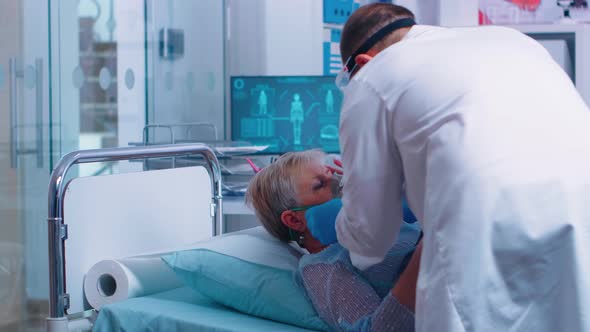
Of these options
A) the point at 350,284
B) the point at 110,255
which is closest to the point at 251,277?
the point at 350,284

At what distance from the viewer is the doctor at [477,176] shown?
1.39 meters

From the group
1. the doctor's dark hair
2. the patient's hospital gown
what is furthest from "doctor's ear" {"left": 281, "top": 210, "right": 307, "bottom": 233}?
the doctor's dark hair

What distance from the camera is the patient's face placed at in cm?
203

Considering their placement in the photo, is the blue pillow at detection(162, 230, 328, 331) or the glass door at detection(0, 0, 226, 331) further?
the glass door at detection(0, 0, 226, 331)

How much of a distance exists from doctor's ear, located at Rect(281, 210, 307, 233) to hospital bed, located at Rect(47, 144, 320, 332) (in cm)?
25

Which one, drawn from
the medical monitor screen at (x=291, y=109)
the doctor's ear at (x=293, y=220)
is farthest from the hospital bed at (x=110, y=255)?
the medical monitor screen at (x=291, y=109)

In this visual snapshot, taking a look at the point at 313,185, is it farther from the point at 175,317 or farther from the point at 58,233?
the point at 58,233

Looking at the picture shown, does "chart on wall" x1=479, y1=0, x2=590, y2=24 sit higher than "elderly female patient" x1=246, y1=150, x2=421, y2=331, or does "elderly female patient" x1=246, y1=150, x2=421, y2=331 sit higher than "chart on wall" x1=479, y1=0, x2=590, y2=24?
"chart on wall" x1=479, y1=0, x2=590, y2=24

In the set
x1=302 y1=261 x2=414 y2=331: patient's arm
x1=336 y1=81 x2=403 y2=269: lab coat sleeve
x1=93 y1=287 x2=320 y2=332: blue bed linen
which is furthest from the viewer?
x1=93 y1=287 x2=320 y2=332: blue bed linen

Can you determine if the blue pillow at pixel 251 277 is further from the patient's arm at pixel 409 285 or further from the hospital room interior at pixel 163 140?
the patient's arm at pixel 409 285

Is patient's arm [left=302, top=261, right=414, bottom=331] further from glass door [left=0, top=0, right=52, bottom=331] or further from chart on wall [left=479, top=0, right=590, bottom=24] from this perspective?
chart on wall [left=479, top=0, right=590, bottom=24]

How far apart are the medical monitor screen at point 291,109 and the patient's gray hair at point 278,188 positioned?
159cm

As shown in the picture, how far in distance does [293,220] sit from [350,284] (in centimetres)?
30

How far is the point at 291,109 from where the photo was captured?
147 inches
